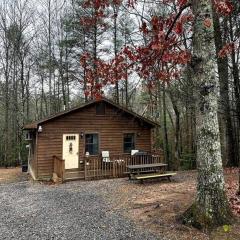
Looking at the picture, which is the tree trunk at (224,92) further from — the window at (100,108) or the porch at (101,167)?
the window at (100,108)

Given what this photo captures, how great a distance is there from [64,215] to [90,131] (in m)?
8.62

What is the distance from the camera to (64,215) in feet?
25.5

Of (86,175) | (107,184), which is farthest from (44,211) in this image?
(86,175)

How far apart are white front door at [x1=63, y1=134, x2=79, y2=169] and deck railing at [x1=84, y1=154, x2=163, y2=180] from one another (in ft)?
2.86

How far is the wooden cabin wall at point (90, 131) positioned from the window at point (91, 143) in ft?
0.73

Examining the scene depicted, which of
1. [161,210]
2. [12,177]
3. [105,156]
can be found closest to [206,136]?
[161,210]

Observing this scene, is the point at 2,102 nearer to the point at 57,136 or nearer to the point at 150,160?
the point at 57,136

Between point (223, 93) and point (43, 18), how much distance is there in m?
17.4

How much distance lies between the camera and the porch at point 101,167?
47.5 feet

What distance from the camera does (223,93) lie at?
14.5 meters

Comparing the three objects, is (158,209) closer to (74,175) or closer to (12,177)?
(74,175)

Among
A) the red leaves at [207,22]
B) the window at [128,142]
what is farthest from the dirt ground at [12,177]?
the red leaves at [207,22]

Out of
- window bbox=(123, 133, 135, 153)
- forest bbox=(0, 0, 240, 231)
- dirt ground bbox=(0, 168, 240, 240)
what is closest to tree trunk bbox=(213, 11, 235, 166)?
forest bbox=(0, 0, 240, 231)

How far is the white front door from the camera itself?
1567 cm
